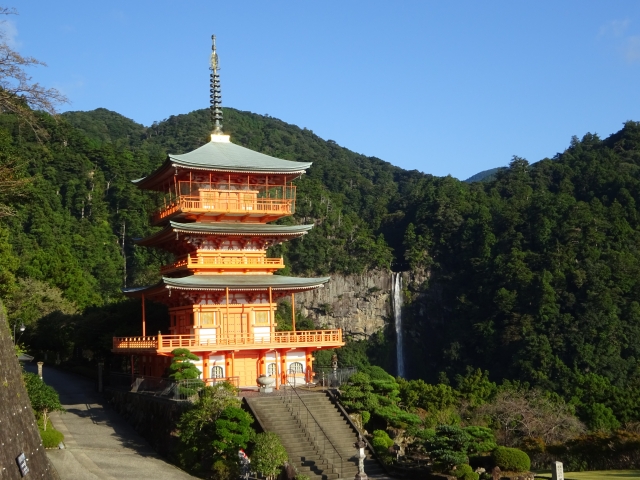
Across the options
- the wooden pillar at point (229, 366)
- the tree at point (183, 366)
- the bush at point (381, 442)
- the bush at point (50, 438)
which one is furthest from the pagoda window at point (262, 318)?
the bush at point (50, 438)

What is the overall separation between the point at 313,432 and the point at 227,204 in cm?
999

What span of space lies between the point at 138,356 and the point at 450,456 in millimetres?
15158

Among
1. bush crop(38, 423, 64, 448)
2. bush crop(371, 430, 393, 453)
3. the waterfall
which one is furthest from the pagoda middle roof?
the waterfall

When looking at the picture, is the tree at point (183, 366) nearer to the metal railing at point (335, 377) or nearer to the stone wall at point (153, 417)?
the stone wall at point (153, 417)

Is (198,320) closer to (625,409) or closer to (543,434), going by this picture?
(543,434)

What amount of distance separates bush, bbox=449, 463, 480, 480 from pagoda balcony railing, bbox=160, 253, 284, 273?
11.4 metres

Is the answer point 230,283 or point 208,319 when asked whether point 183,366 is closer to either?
point 230,283

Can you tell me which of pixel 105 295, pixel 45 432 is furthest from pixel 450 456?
pixel 105 295

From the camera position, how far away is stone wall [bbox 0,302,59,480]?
11227 mm

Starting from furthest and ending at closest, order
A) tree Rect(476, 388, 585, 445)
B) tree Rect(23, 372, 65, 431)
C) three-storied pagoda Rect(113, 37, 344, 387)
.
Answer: three-storied pagoda Rect(113, 37, 344, 387) < tree Rect(476, 388, 585, 445) < tree Rect(23, 372, 65, 431)

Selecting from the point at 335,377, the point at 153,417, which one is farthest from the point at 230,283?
the point at 153,417

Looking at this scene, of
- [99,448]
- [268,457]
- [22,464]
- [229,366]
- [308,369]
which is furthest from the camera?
[308,369]

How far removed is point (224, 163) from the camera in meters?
28.2

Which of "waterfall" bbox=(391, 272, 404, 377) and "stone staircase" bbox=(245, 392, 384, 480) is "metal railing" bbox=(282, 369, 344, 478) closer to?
"stone staircase" bbox=(245, 392, 384, 480)
